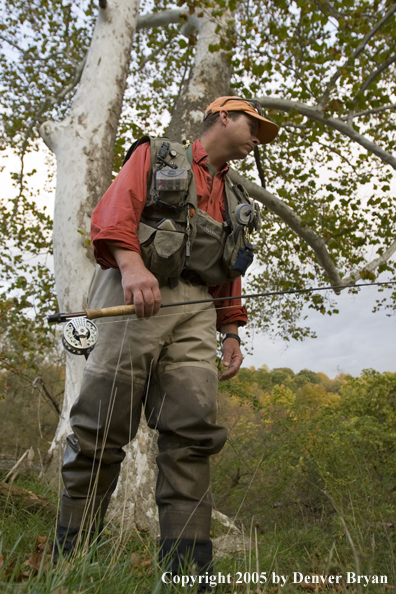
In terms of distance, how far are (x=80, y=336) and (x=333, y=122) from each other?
536 centimetres

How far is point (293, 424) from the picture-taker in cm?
611

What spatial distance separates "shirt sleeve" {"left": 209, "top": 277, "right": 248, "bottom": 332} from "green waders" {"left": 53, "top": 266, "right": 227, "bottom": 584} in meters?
0.51

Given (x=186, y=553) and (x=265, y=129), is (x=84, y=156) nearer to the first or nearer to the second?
(x=265, y=129)

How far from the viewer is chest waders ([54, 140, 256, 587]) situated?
2.12 meters

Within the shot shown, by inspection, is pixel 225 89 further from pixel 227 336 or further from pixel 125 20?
pixel 227 336

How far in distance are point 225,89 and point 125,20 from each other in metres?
1.44

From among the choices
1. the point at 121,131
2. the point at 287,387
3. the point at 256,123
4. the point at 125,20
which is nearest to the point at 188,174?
the point at 256,123

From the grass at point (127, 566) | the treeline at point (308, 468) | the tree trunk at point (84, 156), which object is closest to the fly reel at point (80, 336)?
the grass at point (127, 566)

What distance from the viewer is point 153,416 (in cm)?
234

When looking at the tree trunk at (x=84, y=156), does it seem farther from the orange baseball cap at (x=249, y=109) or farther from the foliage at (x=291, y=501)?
the orange baseball cap at (x=249, y=109)

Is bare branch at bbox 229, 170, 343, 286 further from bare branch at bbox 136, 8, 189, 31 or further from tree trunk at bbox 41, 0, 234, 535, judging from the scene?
bare branch at bbox 136, 8, 189, 31

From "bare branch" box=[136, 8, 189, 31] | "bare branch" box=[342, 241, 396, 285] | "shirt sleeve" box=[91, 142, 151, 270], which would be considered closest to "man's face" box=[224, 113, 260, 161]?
"shirt sleeve" box=[91, 142, 151, 270]

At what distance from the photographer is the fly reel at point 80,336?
2.17 m

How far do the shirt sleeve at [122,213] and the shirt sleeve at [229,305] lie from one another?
0.74 meters
